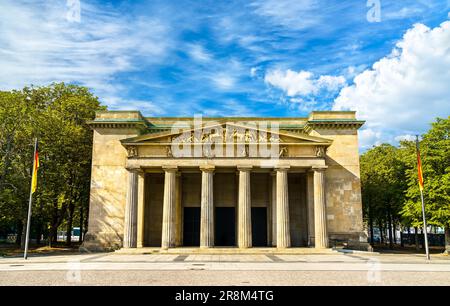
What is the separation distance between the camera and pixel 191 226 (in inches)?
1688

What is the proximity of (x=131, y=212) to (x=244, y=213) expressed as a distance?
431 inches

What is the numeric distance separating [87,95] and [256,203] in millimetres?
27532

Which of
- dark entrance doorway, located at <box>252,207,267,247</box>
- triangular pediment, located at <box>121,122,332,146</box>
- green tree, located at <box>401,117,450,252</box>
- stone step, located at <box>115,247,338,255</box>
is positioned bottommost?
stone step, located at <box>115,247,338,255</box>

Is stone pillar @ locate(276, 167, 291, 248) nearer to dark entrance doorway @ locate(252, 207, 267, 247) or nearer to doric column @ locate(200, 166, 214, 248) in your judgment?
doric column @ locate(200, 166, 214, 248)

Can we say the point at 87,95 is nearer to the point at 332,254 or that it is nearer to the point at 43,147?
the point at 43,147

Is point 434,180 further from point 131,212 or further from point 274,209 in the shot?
point 131,212

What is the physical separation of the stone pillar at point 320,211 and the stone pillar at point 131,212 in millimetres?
17548

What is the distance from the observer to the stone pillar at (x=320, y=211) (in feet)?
118

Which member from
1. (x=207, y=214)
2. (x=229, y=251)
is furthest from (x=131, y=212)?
(x=229, y=251)

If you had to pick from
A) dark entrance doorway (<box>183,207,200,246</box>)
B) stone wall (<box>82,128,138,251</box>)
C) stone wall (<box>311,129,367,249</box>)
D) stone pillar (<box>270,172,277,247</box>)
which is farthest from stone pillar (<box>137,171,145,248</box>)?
stone wall (<box>311,129,367,249</box>)

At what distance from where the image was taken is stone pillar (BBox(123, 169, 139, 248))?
1416 inches

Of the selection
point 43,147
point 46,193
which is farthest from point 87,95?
point 46,193

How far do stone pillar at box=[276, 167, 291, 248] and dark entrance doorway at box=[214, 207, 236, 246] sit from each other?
26.5ft

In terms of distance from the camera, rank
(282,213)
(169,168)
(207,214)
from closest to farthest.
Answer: (207,214) < (282,213) < (169,168)
